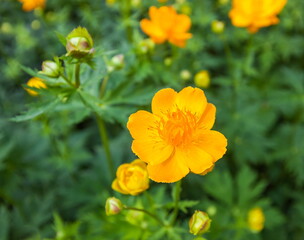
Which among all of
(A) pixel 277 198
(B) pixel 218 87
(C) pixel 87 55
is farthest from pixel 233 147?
(C) pixel 87 55

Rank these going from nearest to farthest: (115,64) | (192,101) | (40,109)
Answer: (192,101) → (40,109) → (115,64)

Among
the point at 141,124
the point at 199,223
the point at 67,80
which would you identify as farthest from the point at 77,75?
the point at 199,223

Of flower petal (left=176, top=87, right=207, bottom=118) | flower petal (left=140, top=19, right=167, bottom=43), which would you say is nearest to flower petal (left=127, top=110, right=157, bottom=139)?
flower petal (left=176, top=87, right=207, bottom=118)

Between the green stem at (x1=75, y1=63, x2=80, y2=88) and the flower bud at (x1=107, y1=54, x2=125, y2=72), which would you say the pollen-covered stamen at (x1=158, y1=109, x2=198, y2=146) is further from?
the flower bud at (x1=107, y1=54, x2=125, y2=72)

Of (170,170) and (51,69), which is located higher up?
(51,69)

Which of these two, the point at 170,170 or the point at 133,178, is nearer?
the point at 170,170

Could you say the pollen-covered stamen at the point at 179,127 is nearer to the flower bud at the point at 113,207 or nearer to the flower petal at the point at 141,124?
the flower petal at the point at 141,124

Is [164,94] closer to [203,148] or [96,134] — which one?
[203,148]

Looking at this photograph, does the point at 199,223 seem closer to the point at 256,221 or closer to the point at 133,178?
the point at 133,178
